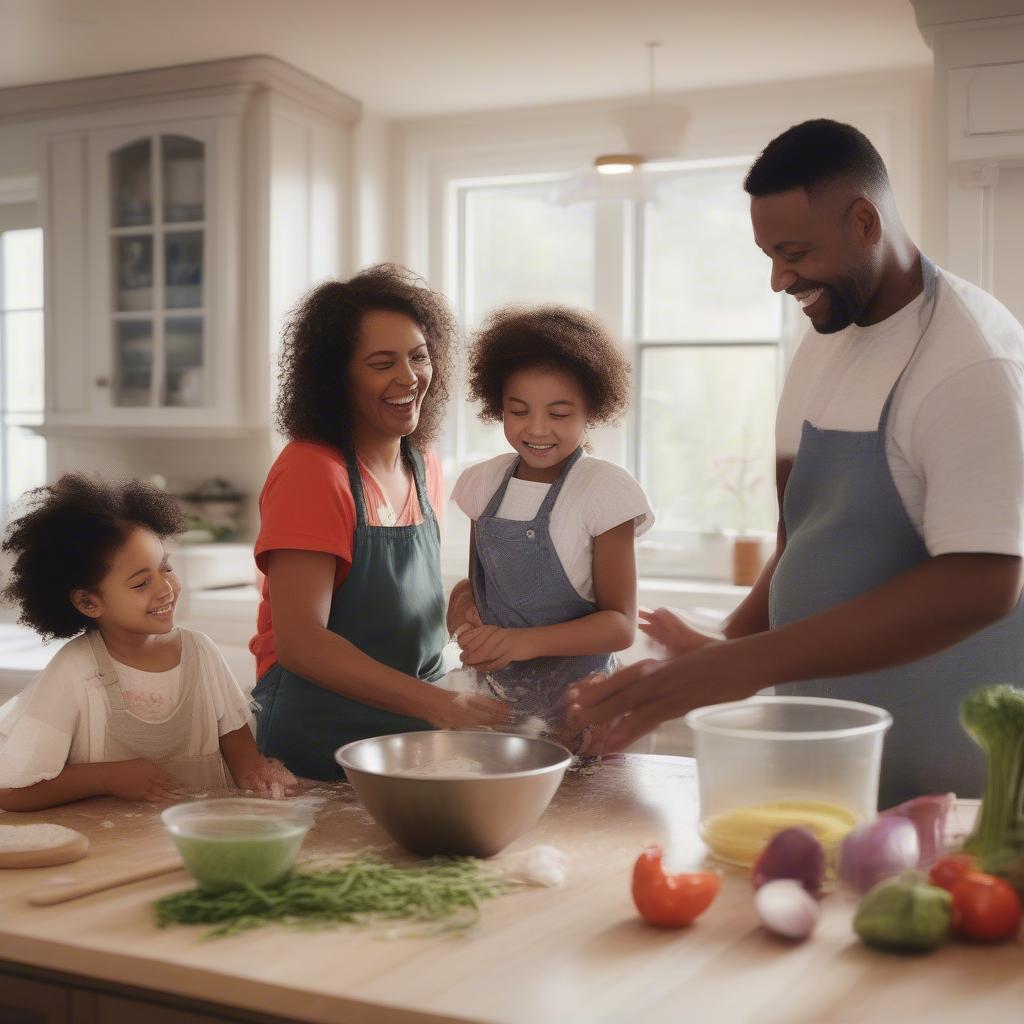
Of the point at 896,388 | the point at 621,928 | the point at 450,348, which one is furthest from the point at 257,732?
the point at 896,388

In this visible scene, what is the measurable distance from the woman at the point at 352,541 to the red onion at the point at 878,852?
0.53 m

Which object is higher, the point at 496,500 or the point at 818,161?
the point at 818,161

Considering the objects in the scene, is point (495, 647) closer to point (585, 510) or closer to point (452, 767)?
point (585, 510)

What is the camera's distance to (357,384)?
1.88 metres

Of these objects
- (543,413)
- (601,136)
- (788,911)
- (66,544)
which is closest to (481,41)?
(601,136)

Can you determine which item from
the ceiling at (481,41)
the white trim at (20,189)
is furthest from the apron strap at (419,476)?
the white trim at (20,189)

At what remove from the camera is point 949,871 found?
3.76 feet

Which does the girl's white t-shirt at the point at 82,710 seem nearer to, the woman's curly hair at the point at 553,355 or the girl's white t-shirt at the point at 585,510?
the girl's white t-shirt at the point at 585,510

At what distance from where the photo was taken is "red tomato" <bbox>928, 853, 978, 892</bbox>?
113 cm

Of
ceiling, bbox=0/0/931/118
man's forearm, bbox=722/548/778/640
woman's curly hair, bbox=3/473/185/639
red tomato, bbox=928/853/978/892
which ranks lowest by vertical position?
red tomato, bbox=928/853/978/892

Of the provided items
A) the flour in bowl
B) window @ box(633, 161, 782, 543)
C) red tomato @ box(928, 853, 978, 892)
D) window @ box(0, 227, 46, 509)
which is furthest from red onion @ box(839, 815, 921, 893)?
window @ box(0, 227, 46, 509)

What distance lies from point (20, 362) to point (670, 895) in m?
4.62

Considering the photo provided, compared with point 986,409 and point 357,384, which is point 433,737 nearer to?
point 357,384

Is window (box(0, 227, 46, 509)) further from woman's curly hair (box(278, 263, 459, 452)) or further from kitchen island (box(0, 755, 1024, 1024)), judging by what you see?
kitchen island (box(0, 755, 1024, 1024))
